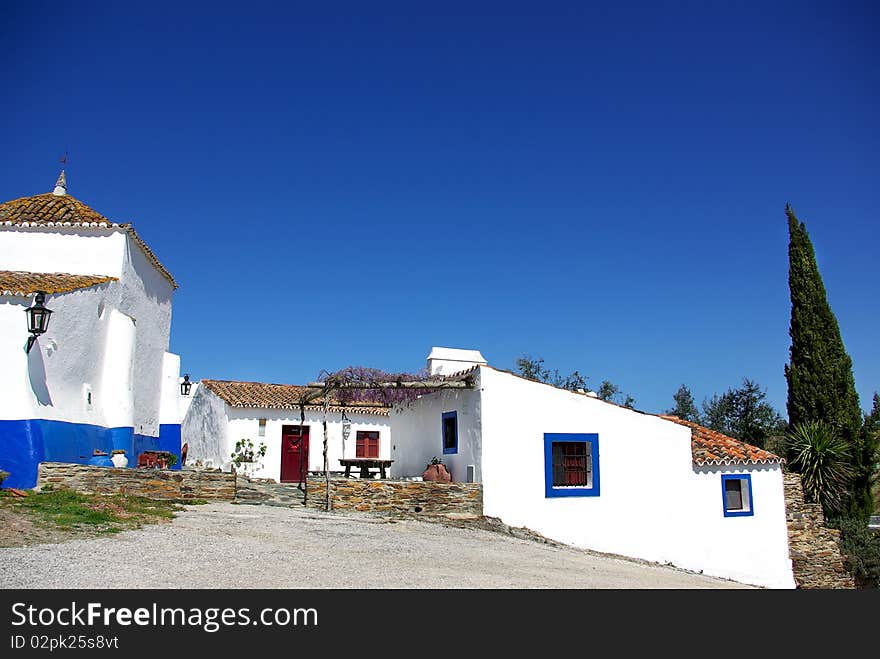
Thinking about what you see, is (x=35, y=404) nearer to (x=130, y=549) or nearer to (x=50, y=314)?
(x=50, y=314)

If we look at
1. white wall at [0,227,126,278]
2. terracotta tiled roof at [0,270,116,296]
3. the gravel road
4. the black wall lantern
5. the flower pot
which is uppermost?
white wall at [0,227,126,278]

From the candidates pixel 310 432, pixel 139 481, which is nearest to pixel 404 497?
pixel 139 481

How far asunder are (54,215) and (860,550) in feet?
79.8

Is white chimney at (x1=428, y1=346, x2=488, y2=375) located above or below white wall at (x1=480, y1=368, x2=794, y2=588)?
above

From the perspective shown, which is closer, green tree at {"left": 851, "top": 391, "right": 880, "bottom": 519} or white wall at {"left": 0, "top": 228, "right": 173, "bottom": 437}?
white wall at {"left": 0, "top": 228, "right": 173, "bottom": 437}

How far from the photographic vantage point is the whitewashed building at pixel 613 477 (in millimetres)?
14664

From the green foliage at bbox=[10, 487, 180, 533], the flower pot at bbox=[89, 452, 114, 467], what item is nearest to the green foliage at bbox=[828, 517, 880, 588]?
the green foliage at bbox=[10, 487, 180, 533]

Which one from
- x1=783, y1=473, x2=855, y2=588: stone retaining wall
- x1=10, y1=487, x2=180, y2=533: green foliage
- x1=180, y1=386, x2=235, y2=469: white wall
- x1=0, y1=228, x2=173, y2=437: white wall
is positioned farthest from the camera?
x1=180, y1=386, x2=235, y2=469: white wall

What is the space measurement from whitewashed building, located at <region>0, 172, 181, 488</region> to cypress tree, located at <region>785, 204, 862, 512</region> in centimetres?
2117

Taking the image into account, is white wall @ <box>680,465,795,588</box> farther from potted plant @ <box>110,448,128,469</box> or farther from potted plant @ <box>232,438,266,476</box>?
potted plant @ <box>232,438,266,476</box>

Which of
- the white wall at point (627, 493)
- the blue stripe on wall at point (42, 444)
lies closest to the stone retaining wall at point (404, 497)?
the white wall at point (627, 493)

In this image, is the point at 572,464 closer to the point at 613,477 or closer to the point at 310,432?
the point at 613,477

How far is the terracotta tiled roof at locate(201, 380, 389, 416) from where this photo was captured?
24.1 metres

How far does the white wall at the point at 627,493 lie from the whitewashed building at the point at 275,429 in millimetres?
8912
